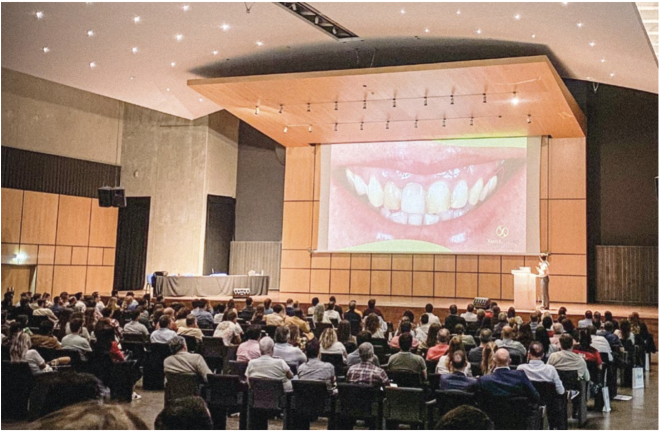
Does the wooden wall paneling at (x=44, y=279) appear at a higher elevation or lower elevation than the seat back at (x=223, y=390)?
higher

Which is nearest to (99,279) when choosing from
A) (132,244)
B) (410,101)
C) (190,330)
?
(132,244)

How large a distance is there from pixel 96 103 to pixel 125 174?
2.38 m

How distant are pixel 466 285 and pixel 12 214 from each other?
485 inches

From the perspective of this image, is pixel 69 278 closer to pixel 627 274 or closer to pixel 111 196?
pixel 111 196

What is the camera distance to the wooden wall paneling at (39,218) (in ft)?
59.3

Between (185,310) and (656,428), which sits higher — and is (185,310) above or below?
above

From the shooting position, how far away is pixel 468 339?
803 centimetres

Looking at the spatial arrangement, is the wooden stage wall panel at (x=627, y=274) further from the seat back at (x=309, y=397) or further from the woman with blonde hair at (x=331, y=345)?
the seat back at (x=309, y=397)

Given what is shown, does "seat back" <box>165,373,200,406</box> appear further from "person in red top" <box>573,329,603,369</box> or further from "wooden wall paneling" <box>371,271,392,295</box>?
"wooden wall paneling" <box>371,271,392,295</box>

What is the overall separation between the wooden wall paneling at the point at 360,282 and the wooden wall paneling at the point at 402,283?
73 centimetres

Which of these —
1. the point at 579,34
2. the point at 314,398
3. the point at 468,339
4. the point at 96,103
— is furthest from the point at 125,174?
the point at 314,398

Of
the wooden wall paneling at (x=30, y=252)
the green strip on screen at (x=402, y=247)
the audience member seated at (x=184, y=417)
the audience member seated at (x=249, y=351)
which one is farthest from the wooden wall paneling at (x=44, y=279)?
the audience member seated at (x=184, y=417)

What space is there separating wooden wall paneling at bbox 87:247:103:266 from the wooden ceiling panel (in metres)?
6.48

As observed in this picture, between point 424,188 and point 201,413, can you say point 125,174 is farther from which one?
point 201,413
